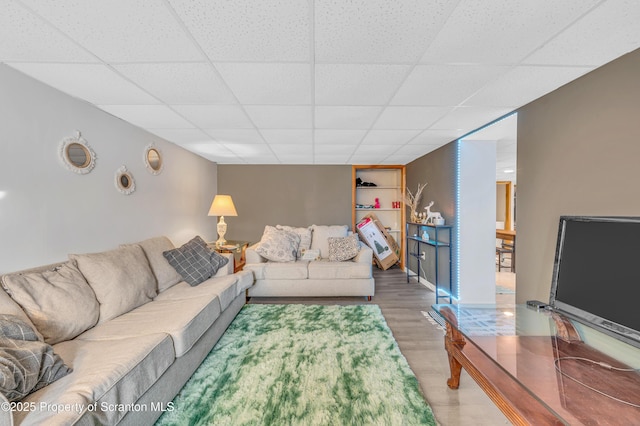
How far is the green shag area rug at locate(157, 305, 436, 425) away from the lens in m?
1.48

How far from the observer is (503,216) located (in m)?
7.33

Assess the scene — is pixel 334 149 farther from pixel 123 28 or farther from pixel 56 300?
pixel 56 300

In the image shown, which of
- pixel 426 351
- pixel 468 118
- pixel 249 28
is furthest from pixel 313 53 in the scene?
pixel 426 351

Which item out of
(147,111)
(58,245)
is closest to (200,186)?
(147,111)

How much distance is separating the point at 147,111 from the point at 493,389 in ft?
11.1

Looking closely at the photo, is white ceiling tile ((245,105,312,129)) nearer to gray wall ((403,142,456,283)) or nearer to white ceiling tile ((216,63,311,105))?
white ceiling tile ((216,63,311,105))

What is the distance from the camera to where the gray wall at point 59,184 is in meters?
1.68

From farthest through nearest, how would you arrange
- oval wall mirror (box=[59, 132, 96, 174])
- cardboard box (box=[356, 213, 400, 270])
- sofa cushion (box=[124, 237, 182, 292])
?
cardboard box (box=[356, 213, 400, 270])
sofa cushion (box=[124, 237, 182, 292])
oval wall mirror (box=[59, 132, 96, 174])

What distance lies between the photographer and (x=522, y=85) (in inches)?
72.6

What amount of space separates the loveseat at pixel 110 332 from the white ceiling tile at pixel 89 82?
134cm

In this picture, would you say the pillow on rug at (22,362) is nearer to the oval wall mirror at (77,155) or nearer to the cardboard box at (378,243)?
the oval wall mirror at (77,155)

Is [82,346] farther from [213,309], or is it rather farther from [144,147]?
[144,147]

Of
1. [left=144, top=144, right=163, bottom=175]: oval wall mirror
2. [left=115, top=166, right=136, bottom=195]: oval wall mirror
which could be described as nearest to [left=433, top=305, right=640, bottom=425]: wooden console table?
[left=115, top=166, right=136, bottom=195]: oval wall mirror

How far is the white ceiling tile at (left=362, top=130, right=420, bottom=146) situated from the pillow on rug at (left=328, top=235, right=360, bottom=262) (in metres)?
1.52
